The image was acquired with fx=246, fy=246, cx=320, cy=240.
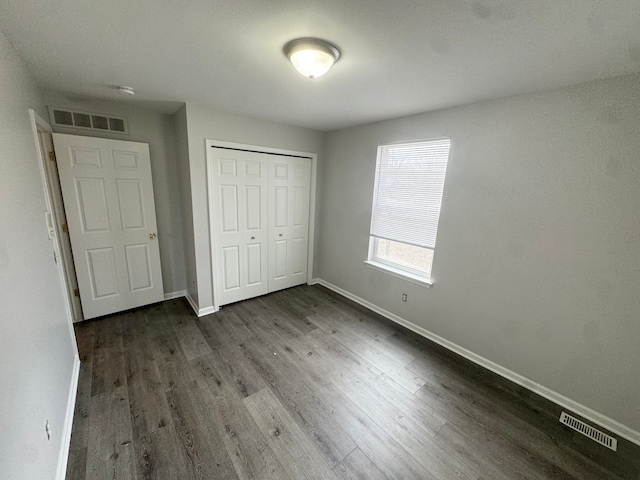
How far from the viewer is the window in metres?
2.55

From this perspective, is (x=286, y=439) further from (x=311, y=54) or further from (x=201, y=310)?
(x=311, y=54)

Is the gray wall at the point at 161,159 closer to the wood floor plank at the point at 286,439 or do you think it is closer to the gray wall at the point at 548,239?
the wood floor plank at the point at 286,439

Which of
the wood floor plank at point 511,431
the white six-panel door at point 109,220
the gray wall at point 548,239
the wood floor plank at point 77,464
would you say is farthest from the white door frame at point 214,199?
the wood floor plank at point 511,431

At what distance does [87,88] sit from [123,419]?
8.95 feet

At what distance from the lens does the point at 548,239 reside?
A: 1.91m

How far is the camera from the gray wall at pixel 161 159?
258cm

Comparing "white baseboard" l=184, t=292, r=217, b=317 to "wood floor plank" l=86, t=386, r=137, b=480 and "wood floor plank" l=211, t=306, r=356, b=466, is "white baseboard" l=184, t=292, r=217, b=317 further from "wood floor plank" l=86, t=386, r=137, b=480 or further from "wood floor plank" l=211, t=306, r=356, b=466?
"wood floor plank" l=86, t=386, r=137, b=480

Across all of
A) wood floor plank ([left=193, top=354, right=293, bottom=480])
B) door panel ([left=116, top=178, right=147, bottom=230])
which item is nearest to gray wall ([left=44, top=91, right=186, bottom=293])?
door panel ([left=116, top=178, right=147, bottom=230])

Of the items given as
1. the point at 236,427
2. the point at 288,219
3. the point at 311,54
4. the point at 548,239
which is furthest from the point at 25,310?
the point at 548,239

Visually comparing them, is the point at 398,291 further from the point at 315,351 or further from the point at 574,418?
the point at 574,418

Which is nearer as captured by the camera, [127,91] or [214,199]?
[127,91]

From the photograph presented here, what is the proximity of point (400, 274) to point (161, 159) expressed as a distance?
325 cm

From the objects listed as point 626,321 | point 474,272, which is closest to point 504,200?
point 474,272

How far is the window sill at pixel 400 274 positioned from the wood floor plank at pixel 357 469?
1.69 m
